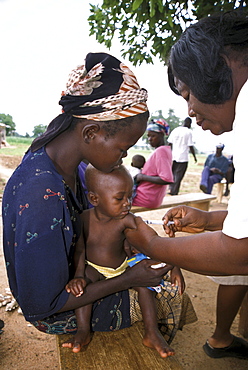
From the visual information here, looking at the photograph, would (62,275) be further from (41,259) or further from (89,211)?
(89,211)

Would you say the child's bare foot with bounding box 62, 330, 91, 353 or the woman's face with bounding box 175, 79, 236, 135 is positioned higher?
the woman's face with bounding box 175, 79, 236, 135

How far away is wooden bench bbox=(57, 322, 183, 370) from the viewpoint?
4.99ft

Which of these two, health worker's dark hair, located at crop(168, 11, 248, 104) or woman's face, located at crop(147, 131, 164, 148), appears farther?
woman's face, located at crop(147, 131, 164, 148)

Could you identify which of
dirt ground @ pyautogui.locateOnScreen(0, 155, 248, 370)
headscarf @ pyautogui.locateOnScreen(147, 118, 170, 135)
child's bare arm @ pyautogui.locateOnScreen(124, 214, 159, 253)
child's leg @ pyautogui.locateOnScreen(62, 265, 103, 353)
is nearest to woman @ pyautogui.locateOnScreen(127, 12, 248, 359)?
child's bare arm @ pyautogui.locateOnScreen(124, 214, 159, 253)

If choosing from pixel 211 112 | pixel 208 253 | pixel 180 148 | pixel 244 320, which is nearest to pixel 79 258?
pixel 208 253

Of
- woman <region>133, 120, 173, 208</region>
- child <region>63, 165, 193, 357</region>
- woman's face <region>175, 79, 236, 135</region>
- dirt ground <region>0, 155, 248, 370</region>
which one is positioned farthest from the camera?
woman <region>133, 120, 173, 208</region>

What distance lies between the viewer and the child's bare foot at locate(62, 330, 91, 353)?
5.32 feet

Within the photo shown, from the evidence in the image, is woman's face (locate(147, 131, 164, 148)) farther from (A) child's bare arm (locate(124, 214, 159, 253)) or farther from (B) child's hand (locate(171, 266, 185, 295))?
(B) child's hand (locate(171, 266, 185, 295))

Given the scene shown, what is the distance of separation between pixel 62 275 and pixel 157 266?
573mm

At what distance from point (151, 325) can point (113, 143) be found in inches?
40.8

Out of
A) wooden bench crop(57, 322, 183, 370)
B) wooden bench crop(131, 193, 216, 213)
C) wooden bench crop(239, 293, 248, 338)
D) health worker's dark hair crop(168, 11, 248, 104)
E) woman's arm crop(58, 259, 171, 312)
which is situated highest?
health worker's dark hair crop(168, 11, 248, 104)

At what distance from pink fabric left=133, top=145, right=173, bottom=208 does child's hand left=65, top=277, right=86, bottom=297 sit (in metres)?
3.04

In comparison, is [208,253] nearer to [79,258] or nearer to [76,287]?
[76,287]

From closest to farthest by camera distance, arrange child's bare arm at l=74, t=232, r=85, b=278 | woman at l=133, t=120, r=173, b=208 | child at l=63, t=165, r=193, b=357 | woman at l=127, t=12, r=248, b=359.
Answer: woman at l=127, t=12, r=248, b=359 < child's bare arm at l=74, t=232, r=85, b=278 < child at l=63, t=165, r=193, b=357 < woman at l=133, t=120, r=173, b=208
